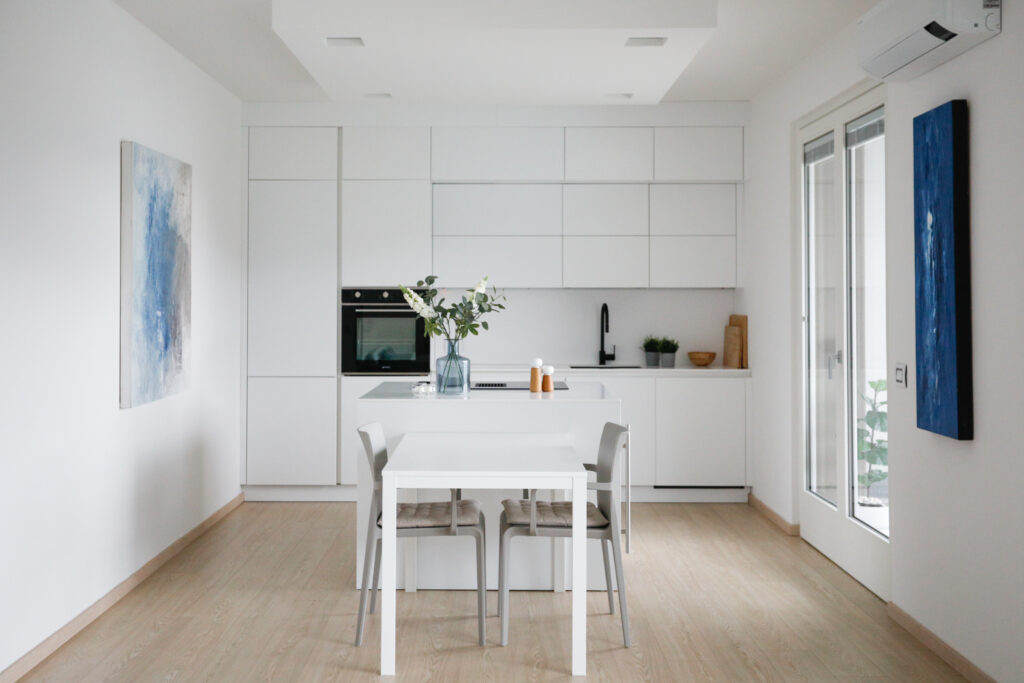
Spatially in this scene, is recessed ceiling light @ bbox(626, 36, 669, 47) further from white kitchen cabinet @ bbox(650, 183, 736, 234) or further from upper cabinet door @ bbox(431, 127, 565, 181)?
white kitchen cabinet @ bbox(650, 183, 736, 234)

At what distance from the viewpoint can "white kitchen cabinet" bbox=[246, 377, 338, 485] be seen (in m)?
5.76

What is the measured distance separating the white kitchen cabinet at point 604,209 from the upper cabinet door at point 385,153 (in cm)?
105

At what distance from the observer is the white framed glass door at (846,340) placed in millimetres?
3918

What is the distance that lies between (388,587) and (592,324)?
3.55 meters

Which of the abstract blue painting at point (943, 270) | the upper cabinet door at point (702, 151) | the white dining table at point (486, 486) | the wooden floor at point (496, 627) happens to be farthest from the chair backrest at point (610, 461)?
the upper cabinet door at point (702, 151)

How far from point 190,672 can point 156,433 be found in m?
1.61

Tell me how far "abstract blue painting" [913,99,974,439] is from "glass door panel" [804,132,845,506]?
3.43 ft

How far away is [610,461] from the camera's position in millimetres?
3379

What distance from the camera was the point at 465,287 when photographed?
19.6 feet

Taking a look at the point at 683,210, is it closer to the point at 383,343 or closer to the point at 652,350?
the point at 652,350

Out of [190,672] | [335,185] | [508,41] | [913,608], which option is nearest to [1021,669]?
[913,608]

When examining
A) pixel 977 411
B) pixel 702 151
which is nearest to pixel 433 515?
pixel 977 411

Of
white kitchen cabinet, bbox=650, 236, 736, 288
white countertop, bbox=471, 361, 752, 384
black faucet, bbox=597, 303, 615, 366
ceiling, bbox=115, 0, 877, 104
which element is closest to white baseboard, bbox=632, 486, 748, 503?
white countertop, bbox=471, 361, 752, 384

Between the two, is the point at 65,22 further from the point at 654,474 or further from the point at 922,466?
the point at 654,474
